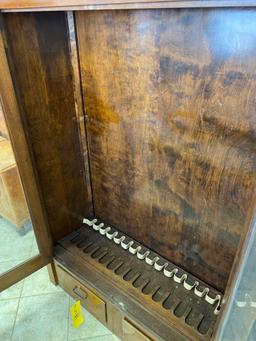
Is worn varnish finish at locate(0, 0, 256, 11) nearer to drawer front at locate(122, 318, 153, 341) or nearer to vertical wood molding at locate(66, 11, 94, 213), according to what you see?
vertical wood molding at locate(66, 11, 94, 213)

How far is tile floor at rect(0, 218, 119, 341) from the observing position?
49.6 inches

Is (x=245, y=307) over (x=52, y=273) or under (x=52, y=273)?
over

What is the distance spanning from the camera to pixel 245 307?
0.62 m

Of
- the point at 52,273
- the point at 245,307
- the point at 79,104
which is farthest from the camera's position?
the point at 52,273

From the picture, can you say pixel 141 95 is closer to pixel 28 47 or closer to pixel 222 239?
pixel 28 47

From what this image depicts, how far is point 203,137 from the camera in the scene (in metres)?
0.89

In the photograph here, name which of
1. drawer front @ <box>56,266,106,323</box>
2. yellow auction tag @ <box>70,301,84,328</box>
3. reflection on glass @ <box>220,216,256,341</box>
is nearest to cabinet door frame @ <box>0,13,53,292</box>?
drawer front @ <box>56,266,106,323</box>

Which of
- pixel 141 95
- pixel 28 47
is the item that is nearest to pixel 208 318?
pixel 141 95

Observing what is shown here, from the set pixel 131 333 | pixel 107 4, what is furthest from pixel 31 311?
pixel 107 4

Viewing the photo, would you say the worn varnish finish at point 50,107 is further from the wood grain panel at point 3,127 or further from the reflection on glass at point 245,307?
the reflection on glass at point 245,307

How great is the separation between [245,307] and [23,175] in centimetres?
93

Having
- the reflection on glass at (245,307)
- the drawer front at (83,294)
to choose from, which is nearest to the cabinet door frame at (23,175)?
the drawer front at (83,294)

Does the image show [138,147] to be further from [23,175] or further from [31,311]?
[31,311]

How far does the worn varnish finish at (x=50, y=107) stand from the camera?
3.20 ft
